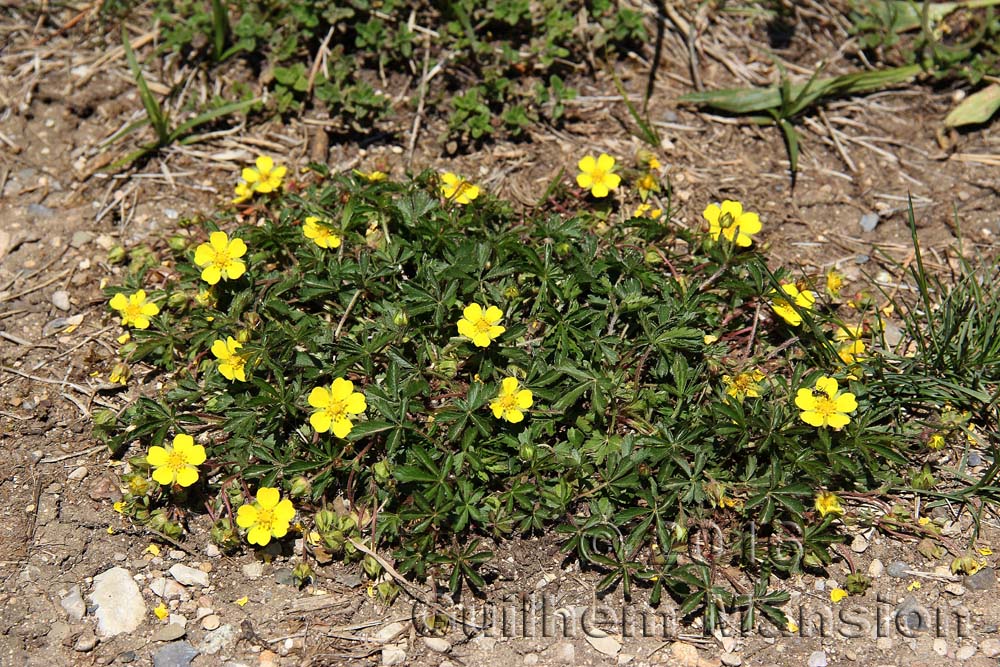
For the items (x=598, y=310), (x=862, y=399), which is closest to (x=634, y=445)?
(x=598, y=310)

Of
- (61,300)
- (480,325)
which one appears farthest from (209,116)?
(480,325)

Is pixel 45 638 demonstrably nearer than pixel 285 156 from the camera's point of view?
Yes


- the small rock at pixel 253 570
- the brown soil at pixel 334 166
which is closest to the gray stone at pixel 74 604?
the brown soil at pixel 334 166

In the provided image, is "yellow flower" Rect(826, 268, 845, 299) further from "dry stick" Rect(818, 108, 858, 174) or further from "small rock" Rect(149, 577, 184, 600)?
"small rock" Rect(149, 577, 184, 600)

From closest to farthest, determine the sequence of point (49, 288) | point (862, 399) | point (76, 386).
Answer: point (862, 399) < point (76, 386) < point (49, 288)

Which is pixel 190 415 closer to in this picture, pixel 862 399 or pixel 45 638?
pixel 45 638

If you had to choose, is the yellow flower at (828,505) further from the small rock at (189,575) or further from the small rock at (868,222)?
the small rock at (189,575)
